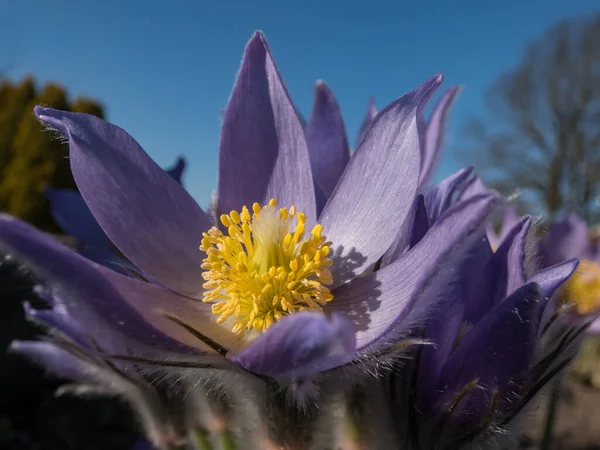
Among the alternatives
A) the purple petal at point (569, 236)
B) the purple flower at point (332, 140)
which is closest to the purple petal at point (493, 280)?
the purple flower at point (332, 140)

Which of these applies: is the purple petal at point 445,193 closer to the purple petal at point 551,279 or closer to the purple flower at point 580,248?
the purple petal at point 551,279

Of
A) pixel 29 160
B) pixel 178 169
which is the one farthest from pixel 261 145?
pixel 29 160

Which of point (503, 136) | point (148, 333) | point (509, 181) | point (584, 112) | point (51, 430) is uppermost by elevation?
point (584, 112)

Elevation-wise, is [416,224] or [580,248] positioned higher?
[580,248]

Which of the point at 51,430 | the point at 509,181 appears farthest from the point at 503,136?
the point at 51,430

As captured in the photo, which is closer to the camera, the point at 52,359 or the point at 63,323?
the point at 63,323

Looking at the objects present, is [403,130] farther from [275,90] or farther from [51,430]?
[51,430]

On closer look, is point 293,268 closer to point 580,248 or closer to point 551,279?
point 551,279
